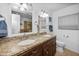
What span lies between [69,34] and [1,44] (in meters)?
1.01

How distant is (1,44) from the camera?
1.30m

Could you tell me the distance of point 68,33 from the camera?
1.48 m

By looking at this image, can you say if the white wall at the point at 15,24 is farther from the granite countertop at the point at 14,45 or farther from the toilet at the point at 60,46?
the toilet at the point at 60,46

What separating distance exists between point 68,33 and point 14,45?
2.74ft

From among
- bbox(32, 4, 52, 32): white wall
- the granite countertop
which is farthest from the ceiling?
the granite countertop

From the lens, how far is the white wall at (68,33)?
1.42m

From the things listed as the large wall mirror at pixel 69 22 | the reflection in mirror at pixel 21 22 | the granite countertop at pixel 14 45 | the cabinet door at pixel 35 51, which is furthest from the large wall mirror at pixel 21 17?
the large wall mirror at pixel 69 22

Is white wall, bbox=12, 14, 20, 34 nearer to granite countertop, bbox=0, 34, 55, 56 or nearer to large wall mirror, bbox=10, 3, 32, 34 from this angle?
large wall mirror, bbox=10, 3, 32, 34

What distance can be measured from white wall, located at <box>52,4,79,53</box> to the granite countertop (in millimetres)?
160

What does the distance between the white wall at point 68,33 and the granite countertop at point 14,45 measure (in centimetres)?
16

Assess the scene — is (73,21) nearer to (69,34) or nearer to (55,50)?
(69,34)

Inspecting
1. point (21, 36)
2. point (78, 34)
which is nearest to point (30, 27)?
point (21, 36)

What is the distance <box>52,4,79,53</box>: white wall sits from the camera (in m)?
1.42

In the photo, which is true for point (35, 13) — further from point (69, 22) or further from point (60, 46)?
→ point (60, 46)
